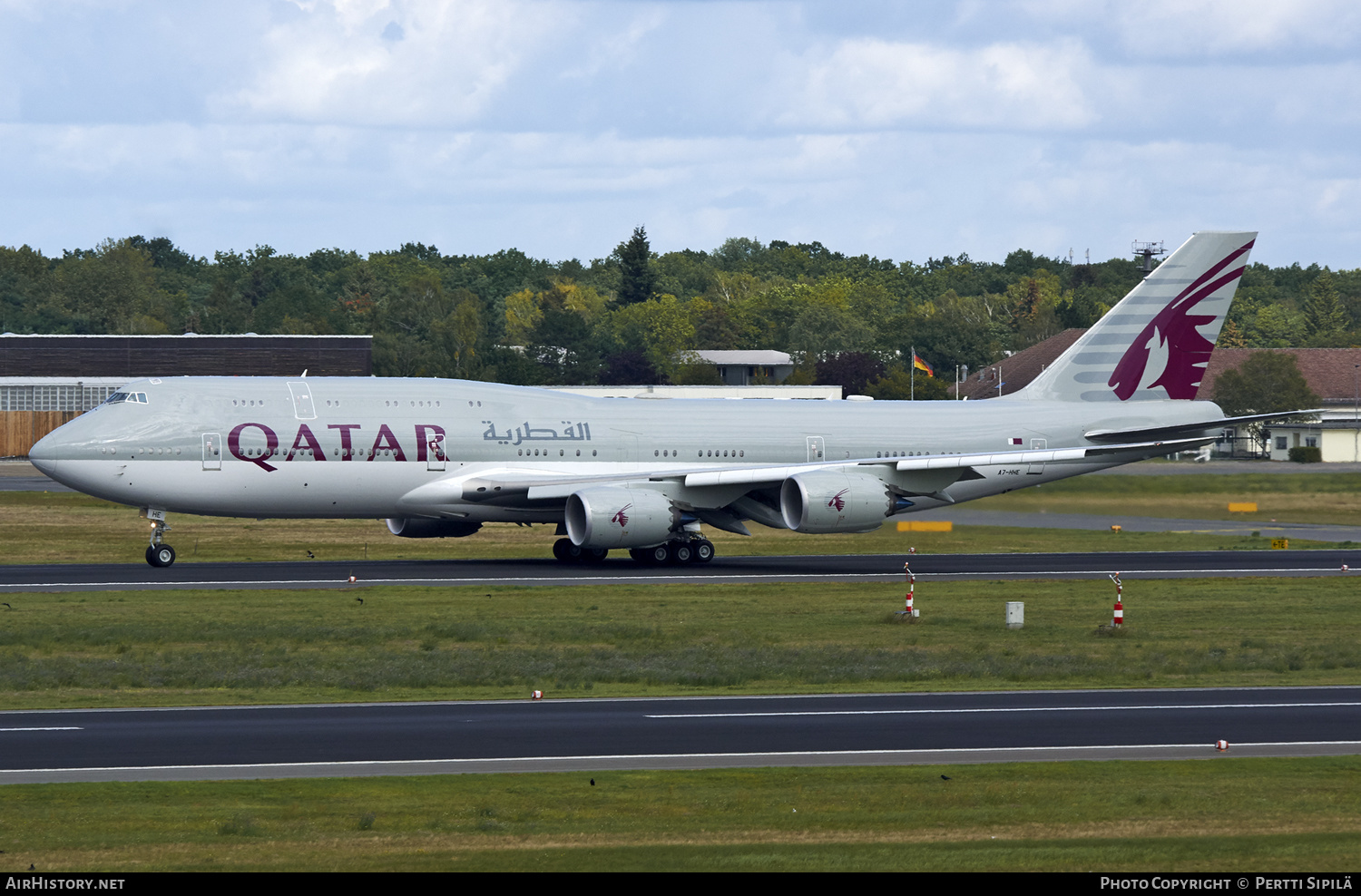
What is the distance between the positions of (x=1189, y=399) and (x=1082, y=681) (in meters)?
26.7

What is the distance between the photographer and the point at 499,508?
43.4m

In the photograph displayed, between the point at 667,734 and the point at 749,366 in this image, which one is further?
the point at 749,366

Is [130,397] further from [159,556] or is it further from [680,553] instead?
[680,553]

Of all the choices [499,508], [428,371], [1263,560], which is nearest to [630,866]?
[499,508]

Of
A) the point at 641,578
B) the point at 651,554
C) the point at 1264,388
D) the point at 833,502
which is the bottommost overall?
the point at 641,578

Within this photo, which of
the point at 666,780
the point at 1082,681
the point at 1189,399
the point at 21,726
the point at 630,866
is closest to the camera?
the point at 630,866

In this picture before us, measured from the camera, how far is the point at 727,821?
1530 cm

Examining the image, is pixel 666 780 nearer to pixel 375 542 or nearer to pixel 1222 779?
pixel 1222 779

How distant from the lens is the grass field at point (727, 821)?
13.9m

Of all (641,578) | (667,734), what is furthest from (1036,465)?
(667,734)

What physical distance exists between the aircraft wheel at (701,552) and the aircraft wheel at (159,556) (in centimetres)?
1387

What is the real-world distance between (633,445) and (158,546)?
12.9 m

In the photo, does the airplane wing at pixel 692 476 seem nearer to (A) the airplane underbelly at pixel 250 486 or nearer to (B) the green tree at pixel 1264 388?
(A) the airplane underbelly at pixel 250 486

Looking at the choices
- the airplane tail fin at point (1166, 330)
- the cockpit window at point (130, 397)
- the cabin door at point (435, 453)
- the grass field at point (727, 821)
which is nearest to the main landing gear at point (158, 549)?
the cockpit window at point (130, 397)
